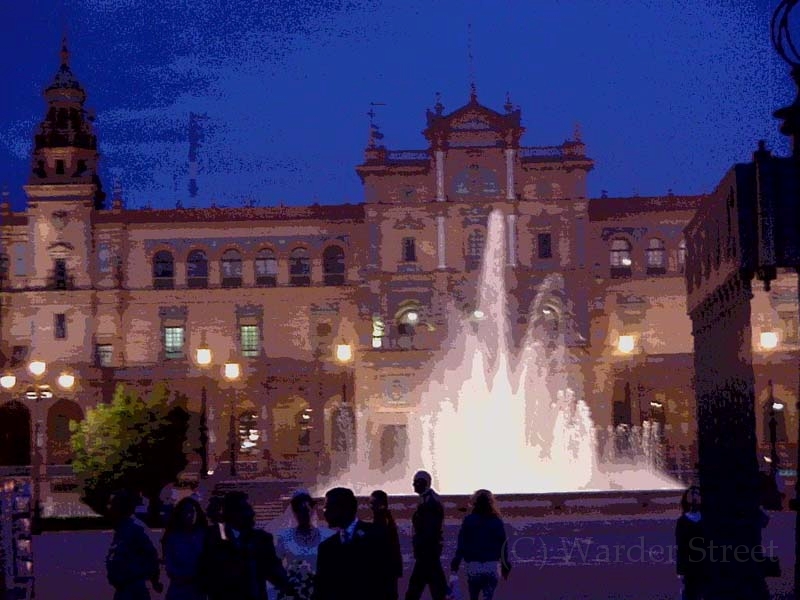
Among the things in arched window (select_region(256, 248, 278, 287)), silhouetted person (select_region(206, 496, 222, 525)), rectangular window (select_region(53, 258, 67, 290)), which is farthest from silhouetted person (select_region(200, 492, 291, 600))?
rectangular window (select_region(53, 258, 67, 290))

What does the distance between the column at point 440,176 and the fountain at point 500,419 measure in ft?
7.27

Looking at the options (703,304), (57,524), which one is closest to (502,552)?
(703,304)

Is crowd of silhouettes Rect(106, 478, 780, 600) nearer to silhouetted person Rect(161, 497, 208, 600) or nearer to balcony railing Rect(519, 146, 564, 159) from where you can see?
silhouetted person Rect(161, 497, 208, 600)

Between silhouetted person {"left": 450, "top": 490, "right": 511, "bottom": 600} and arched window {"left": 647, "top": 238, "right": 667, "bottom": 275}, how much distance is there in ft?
140

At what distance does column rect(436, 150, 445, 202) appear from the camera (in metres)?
49.7

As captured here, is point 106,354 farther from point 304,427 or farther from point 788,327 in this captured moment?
point 788,327

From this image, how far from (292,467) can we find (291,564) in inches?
1389

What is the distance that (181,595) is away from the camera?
9.29 meters

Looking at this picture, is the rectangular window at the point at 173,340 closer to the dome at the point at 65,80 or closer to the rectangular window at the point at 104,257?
the rectangular window at the point at 104,257

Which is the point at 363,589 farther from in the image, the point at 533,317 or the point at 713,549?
the point at 533,317

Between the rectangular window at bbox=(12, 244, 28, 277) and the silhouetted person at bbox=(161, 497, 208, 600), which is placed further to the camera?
the rectangular window at bbox=(12, 244, 28, 277)

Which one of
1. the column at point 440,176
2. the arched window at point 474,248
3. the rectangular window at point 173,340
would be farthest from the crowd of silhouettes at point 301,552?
the rectangular window at point 173,340

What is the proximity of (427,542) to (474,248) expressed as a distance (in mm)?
39475

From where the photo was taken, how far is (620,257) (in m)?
52.2
